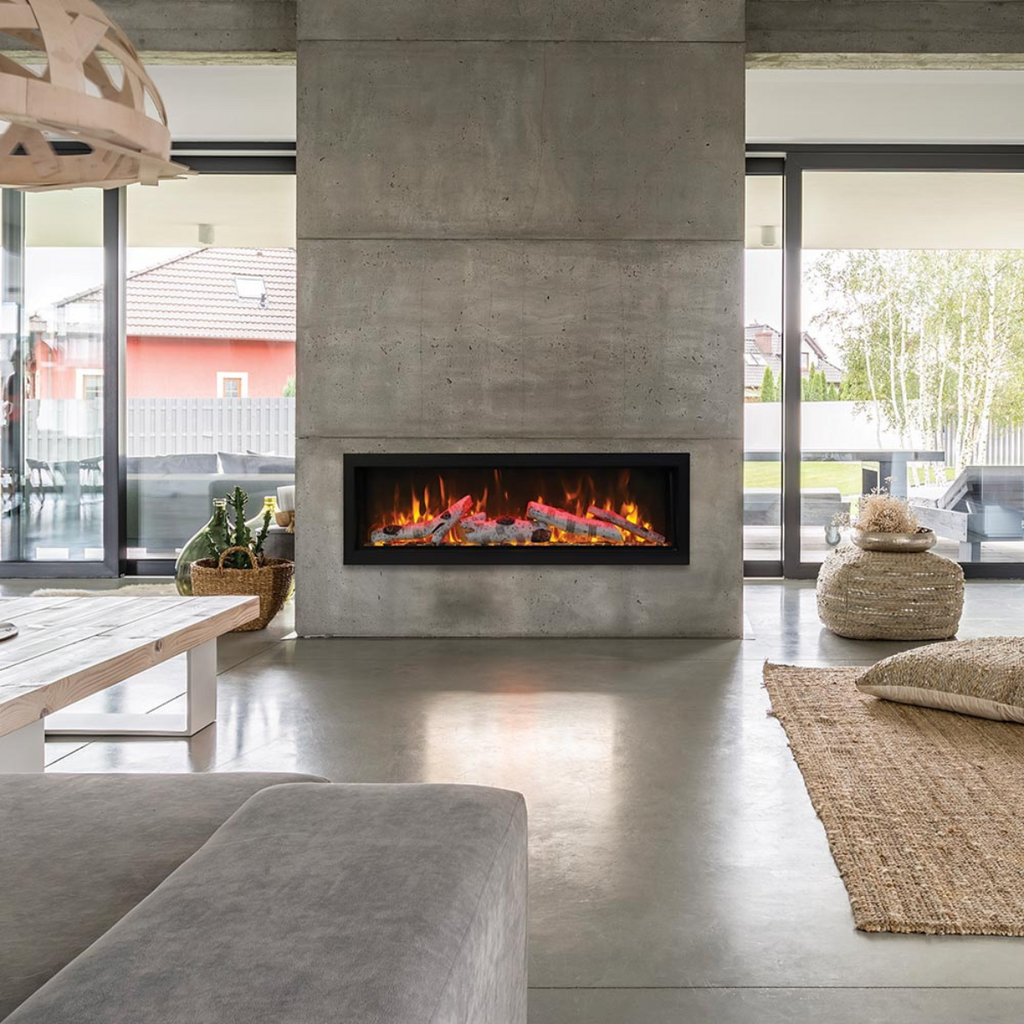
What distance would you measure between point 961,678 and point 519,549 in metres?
2.15

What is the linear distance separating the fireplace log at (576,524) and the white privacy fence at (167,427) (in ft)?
8.72

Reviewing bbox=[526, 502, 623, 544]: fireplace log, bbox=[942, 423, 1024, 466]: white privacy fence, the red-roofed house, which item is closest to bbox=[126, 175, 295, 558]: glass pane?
the red-roofed house

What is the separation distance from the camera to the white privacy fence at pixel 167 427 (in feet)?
23.7

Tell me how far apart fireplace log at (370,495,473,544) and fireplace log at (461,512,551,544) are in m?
0.06

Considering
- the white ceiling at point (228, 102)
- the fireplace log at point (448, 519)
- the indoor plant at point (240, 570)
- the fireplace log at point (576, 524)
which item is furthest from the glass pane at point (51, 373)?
the fireplace log at point (576, 524)

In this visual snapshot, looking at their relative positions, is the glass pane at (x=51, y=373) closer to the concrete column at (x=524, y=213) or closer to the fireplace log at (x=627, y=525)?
the concrete column at (x=524, y=213)

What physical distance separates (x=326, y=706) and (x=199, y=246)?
14.7 feet

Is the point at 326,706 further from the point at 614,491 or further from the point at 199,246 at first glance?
the point at 199,246

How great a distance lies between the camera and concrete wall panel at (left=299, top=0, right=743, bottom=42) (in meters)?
5.06

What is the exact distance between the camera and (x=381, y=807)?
3.71 feet

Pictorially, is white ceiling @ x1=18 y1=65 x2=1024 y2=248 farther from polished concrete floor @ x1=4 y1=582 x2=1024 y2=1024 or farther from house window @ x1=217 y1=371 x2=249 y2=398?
polished concrete floor @ x1=4 y1=582 x2=1024 y2=1024

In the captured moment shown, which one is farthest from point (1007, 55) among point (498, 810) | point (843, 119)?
point (498, 810)

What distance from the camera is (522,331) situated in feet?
16.6

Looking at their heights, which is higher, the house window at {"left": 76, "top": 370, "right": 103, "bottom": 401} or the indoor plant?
the house window at {"left": 76, "top": 370, "right": 103, "bottom": 401}
